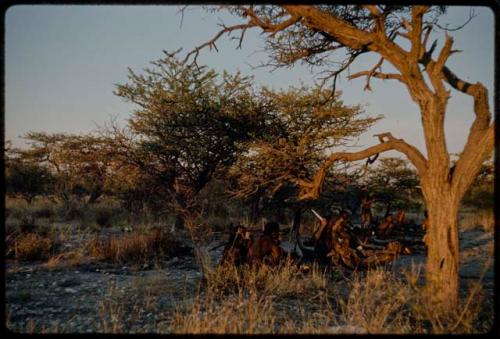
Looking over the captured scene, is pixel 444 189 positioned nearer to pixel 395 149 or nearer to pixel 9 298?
pixel 395 149

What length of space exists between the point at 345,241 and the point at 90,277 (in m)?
4.90

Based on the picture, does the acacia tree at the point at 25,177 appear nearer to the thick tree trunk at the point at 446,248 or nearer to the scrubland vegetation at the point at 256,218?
the scrubland vegetation at the point at 256,218

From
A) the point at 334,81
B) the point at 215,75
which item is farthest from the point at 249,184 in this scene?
the point at 215,75

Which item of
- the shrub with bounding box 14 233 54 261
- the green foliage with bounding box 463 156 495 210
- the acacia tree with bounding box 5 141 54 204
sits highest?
the acacia tree with bounding box 5 141 54 204

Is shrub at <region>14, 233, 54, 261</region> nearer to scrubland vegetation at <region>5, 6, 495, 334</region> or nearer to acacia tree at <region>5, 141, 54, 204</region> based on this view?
scrubland vegetation at <region>5, 6, 495, 334</region>

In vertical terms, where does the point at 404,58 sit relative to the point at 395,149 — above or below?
above

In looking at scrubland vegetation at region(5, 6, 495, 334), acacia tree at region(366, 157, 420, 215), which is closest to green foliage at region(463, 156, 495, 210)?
scrubland vegetation at region(5, 6, 495, 334)

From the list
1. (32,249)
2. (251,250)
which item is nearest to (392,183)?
(251,250)

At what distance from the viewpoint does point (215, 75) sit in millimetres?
12727

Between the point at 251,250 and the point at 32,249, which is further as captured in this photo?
the point at 32,249

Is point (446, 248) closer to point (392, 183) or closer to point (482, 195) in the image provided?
point (392, 183)

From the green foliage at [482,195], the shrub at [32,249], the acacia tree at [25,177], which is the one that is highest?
the acacia tree at [25,177]

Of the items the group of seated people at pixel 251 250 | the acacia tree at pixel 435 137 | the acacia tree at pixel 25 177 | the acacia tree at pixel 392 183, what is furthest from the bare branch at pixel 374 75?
the acacia tree at pixel 25 177

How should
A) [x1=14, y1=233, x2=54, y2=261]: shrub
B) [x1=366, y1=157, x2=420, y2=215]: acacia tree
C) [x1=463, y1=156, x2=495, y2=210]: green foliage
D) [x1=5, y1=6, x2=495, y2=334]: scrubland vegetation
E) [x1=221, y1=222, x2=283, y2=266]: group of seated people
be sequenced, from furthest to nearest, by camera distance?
1. [x1=463, y1=156, x2=495, y2=210]: green foliage
2. [x1=366, y1=157, x2=420, y2=215]: acacia tree
3. [x1=14, y1=233, x2=54, y2=261]: shrub
4. [x1=221, y1=222, x2=283, y2=266]: group of seated people
5. [x1=5, y1=6, x2=495, y2=334]: scrubland vegetation
